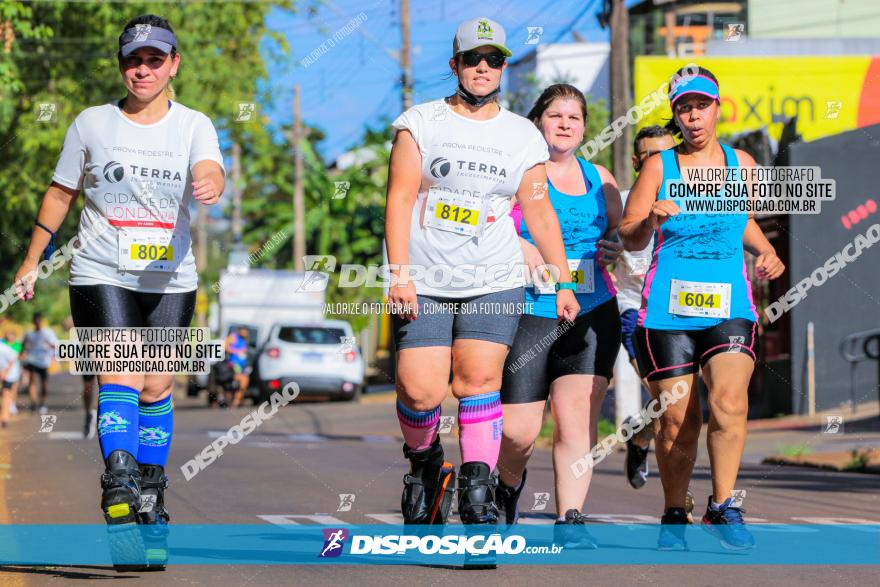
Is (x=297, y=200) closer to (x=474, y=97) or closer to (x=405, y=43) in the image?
(x=405, y=43)

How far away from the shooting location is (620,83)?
1850cm

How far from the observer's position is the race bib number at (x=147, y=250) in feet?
21.6

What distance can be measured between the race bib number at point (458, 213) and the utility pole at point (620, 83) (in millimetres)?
11308

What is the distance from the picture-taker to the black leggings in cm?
659

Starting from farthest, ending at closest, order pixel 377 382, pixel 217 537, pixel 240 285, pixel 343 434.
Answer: pixel 377 382 → pixel 240 285 → pixel 343 434 → pixel 217 537

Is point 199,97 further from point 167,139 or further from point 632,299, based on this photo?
point 167,139

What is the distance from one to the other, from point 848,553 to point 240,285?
3194 centimetres

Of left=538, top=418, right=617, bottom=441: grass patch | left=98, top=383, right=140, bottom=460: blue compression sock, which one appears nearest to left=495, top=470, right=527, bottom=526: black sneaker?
left=98, top=383, right=140, bottom=460: blue compression sock

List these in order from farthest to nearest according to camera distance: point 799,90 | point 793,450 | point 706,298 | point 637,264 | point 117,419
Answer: point 799,90, point 793,450, point 637,264, point 706,298, point 117,419

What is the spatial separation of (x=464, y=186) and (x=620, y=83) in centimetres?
1224

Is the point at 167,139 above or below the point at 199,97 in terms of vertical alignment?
below

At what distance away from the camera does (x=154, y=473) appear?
6.66 meters

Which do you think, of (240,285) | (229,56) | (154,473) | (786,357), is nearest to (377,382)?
(240,285)

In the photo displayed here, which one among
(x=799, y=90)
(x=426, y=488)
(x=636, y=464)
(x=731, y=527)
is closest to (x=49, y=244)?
(x=426, y=488)
